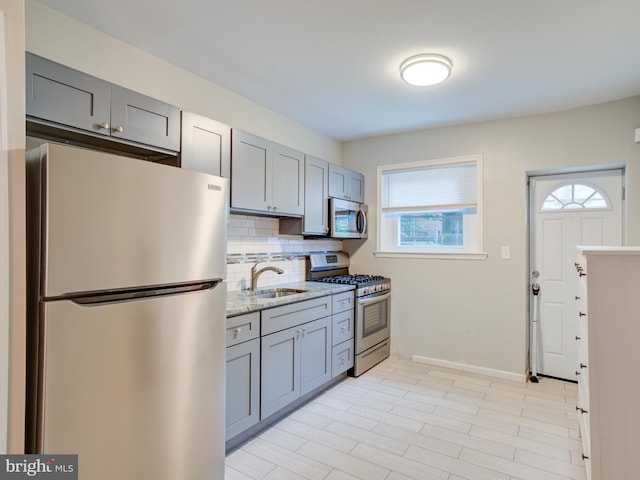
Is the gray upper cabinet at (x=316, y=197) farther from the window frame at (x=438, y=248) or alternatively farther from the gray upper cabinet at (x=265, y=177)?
the window frame at (x=438, y=248)

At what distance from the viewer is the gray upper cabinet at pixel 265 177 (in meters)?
2.63

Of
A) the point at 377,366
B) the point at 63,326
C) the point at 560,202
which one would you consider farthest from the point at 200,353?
the point at 560,202

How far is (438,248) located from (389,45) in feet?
7.67

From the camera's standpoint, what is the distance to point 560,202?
11.4 ft

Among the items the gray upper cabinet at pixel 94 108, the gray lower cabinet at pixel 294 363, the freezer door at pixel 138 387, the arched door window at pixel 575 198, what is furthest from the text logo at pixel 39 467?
the arched door window at pixel 575 198

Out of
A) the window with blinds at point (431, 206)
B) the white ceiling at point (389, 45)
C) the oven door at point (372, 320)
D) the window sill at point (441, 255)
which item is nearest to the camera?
the white ceiling at point (389, 45)

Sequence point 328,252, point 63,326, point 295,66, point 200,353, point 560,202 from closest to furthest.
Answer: point 63,326, point 200,353, point 295,66, point 560,202, point 328,252

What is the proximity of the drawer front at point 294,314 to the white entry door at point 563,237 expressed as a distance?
86.5 inches

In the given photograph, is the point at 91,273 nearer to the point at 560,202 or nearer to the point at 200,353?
the point at 200,353

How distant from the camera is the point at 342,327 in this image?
10.9 ft

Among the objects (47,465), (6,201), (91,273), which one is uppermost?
(6,201)

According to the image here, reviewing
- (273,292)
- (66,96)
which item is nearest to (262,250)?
(273,292)

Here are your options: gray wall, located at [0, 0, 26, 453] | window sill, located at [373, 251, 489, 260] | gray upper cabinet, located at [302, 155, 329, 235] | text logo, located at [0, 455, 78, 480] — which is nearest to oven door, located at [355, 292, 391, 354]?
window sill, located at [373, 251, 489, 260]

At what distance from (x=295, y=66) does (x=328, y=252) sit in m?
2.19
